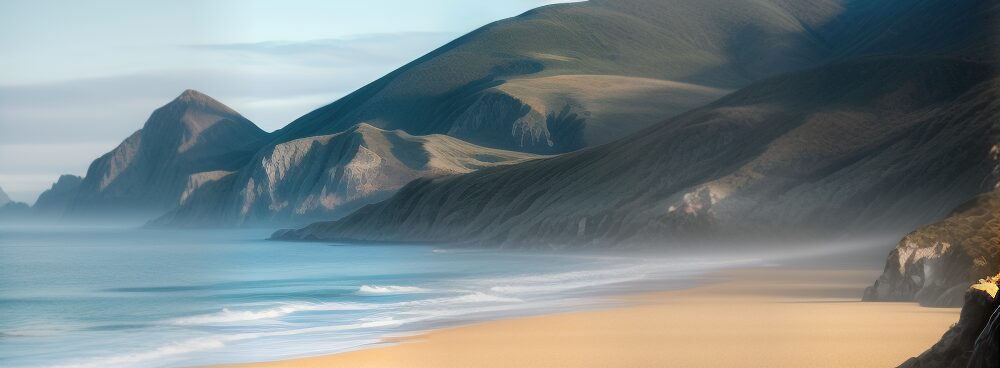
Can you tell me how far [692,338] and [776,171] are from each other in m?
65.4

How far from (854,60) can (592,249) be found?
3535 cm

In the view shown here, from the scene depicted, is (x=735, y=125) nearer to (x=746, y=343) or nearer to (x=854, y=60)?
(x=854, y=60)

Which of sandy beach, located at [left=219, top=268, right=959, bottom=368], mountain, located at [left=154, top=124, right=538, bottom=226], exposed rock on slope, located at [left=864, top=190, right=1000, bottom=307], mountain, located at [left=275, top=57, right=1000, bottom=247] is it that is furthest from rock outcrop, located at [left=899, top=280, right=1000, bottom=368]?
mountain, located at [left=154, top=124, right=538, bottom=226]

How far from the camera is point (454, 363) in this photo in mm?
20484

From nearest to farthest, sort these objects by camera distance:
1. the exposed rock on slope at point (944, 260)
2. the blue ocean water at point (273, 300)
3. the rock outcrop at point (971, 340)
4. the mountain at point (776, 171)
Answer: the rock outcrop at point (971, 340) → the exposed rock on slope at point (944, 260) → the blue ocean water at point (273, 300) → the mountain at point (776, 171)

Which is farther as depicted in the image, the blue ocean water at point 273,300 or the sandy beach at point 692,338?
the blue ocean water at point 273,300

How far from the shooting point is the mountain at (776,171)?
74.1 m

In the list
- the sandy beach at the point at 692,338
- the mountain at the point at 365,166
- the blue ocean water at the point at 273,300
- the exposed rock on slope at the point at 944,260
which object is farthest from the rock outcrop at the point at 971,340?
the mountain at the point at 365,166

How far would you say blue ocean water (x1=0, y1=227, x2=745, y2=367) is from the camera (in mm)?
27781

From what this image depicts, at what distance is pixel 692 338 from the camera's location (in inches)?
891

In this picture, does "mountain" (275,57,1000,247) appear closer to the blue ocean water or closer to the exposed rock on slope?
the blue ocean water

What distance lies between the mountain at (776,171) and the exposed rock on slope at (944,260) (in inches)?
1498

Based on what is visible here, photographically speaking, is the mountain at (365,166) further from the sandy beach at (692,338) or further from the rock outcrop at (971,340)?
the rock outcrop at (971,340)

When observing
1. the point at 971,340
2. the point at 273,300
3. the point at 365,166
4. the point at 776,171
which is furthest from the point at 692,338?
the point at 365,166
